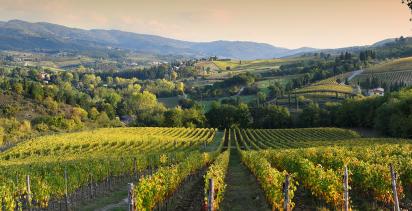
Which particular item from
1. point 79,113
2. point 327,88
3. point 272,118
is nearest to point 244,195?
point 272,118

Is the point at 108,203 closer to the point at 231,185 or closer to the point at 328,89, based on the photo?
the point at 231,185

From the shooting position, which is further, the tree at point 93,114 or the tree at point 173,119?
the tree at point 93,114

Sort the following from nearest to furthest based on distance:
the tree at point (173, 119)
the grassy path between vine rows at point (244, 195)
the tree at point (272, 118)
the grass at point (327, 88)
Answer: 1. the grassy path between vine rows at point (244, 195)
2. the tree at point (272, 118)
3. the tree at point (173, 119)
4. the grass at point (327, 88)

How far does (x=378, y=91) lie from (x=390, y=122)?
245 feet

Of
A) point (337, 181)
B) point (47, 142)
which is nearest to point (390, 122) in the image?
point (47, 142)

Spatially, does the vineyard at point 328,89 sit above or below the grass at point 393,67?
below

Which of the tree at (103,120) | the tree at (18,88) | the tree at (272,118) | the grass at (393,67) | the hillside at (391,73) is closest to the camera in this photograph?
the tree at (272,118)

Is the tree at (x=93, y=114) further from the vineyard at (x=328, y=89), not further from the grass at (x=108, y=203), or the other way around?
the grass at (x=108, y=203)

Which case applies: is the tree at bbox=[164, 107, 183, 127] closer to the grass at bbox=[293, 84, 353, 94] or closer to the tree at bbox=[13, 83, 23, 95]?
the tree at bbox=[13, 83, 23, 95]

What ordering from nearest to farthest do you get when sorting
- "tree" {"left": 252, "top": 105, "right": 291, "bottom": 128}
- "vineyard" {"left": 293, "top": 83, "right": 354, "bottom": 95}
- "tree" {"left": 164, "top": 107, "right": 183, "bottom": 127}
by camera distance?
Answer: "tree" {"left": 252, "top": 105, "right": 291, "bottom": 128}
"tree" {"left": 164, "top": 107, "right": 183, "bottom": 127}
"vineyard" {"left": 293, "top": 83, "right": 354, "bottom": 95}

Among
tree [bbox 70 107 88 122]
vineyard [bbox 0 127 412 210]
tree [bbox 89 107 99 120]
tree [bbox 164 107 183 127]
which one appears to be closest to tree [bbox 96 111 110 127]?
tree [bbox 89 107 99 120]

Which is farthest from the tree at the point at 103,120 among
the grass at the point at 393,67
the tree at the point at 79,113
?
the grass at the point at 393,67

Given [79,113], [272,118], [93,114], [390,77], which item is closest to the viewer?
[272,118]

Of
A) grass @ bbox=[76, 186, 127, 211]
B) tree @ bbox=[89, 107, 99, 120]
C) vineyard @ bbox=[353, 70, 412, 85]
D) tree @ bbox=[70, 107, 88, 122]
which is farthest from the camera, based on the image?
vineyard @ bbox=[353, 70, 412, 85]
